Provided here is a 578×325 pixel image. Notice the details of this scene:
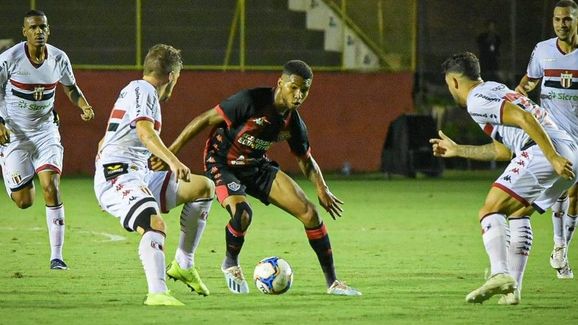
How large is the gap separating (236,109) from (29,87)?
3336mm

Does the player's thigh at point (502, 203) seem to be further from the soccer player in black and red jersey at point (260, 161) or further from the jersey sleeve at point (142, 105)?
the jersey sleeve at point (142, 105)

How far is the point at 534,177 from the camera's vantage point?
908cm

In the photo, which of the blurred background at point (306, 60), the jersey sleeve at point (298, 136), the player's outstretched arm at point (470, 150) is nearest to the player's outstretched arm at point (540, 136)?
the player's outstretched arm at point (470, 150)

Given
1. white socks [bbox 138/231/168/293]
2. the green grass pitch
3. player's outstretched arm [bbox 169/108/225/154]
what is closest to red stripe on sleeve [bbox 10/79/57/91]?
the green grass pitch

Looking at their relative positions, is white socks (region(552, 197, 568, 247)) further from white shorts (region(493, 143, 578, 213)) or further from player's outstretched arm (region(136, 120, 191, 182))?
player's outstretched arm (region(136, 120, 191, 182))

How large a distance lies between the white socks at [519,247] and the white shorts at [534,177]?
0.21 meters

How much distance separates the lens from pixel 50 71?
41.1 ft

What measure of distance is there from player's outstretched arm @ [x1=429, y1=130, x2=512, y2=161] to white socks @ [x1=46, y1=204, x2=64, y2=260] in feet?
12.9

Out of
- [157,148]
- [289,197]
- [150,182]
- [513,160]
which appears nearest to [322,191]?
[289,197]

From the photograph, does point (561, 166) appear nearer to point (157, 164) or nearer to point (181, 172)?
point (181, 172)

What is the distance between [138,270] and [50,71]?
2.54m

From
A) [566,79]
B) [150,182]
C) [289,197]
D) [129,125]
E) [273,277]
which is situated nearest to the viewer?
[129,125]

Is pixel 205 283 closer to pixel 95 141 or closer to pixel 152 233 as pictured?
pixel 152 233

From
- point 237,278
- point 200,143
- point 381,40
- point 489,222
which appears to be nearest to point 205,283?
point 237,278
